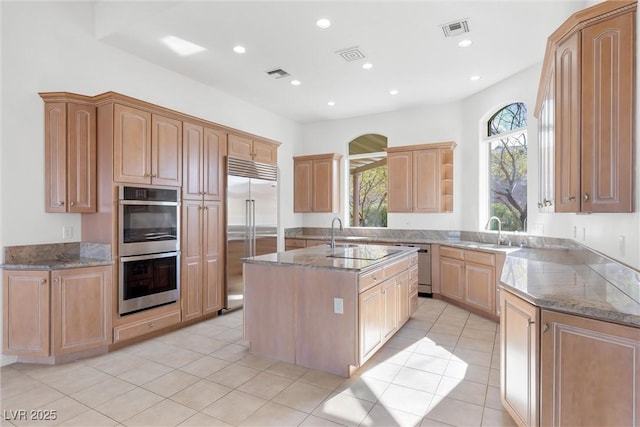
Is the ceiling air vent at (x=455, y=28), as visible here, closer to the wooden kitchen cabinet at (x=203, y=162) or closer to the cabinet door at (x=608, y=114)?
the cabinet door at (x=608, y=114)

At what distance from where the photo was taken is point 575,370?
1.57 metres

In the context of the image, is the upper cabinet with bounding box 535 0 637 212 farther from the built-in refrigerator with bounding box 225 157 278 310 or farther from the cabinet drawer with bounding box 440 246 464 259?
the built-in refrigerator with bounding box 225 157 278 310

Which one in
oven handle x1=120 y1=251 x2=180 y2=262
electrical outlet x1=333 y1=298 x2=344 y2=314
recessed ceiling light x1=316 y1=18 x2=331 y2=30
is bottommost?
electrical outlet x1=333 y1=298 x2=344 y2=314

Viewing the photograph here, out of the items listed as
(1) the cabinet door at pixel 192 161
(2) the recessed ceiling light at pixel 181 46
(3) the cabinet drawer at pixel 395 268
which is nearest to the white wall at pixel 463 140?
(3) the cabinet drawer at pixel 395 268

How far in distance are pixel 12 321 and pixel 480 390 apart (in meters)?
4.09

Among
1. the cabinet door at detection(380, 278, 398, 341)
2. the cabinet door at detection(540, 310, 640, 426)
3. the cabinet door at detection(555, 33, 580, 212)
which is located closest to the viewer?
the cabinet door at detection(540, 310, 640, 426)

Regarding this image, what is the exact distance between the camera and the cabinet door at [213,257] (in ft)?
14.3

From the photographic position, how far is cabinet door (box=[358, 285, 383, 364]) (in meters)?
2.82

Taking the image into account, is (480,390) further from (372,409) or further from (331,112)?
(331,112)

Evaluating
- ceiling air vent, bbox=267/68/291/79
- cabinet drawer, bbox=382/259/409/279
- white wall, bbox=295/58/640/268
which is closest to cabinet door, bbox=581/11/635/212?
white wall, bbox=295/58/640/268

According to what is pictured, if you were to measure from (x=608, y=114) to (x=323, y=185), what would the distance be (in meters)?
5.13

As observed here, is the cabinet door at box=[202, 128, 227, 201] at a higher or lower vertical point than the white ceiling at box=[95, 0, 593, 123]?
lower

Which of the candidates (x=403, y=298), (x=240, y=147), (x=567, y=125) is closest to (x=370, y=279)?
(x=403, y=298)

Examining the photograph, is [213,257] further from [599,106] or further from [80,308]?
[599,106]
